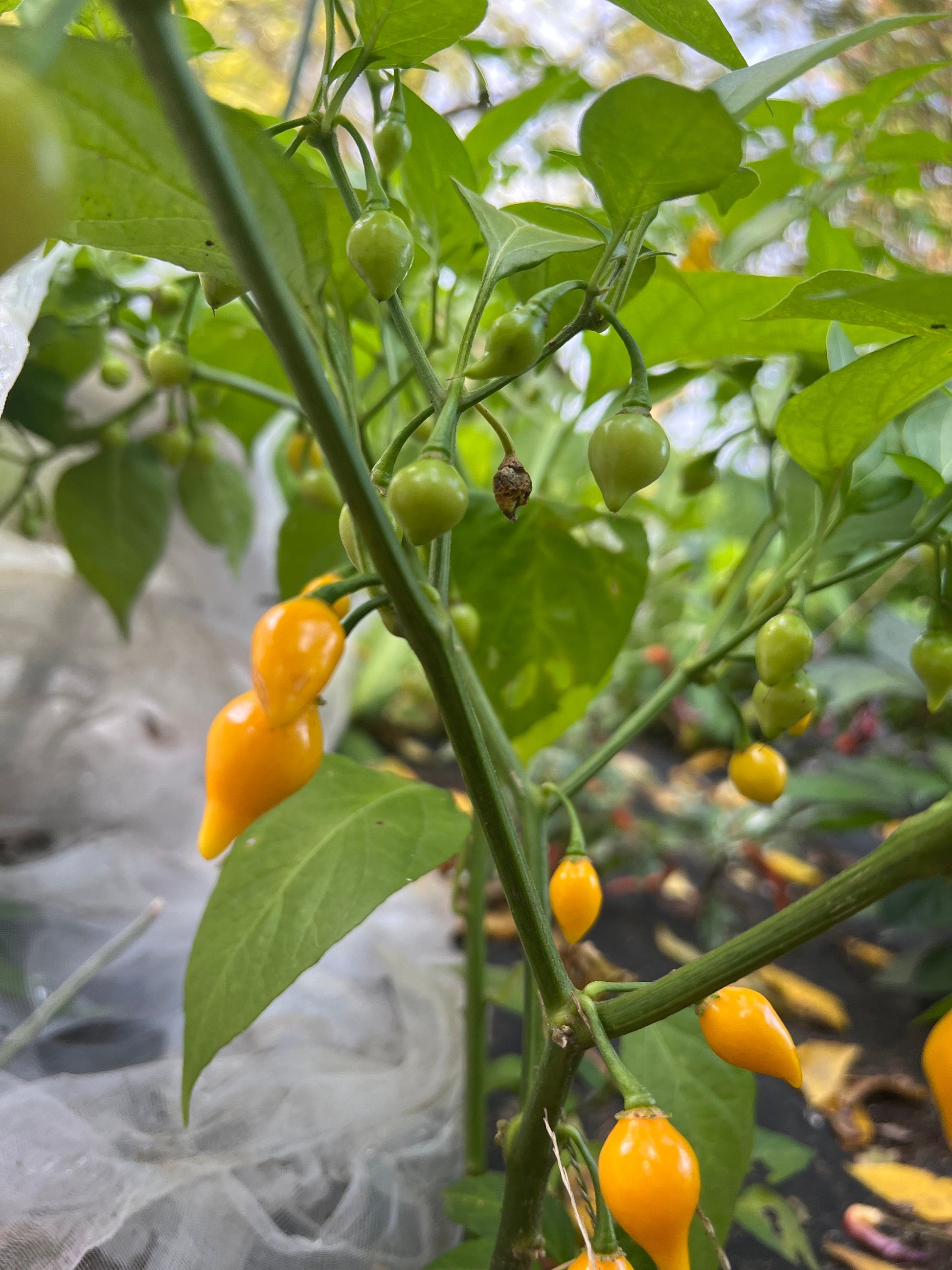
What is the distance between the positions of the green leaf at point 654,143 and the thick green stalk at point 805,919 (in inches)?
7.0

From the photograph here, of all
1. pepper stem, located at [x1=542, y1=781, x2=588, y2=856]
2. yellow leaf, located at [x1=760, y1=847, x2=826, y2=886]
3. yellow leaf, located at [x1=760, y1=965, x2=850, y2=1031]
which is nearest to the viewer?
pepper stem, located at [x1=542, y1=781, x2=588, y2=856]

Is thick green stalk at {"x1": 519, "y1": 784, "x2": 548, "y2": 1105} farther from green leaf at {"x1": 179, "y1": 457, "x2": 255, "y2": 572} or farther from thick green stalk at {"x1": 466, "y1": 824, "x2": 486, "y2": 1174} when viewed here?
green leaf at {"x1": 179, "y1": 457, "x2": 255, "y2": 572}

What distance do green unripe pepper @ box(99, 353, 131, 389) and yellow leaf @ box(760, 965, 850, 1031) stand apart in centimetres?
71

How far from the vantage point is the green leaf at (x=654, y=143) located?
0.22m

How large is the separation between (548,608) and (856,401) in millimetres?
202

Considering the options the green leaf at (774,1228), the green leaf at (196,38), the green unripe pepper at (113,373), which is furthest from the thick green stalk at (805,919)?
the green unripe pepper at (113,373)

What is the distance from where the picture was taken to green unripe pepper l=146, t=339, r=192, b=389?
0.47 m

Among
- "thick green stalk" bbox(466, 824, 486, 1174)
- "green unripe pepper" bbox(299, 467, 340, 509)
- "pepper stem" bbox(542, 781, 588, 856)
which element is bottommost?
"thick green stalk" bbox(466, 824, 486, 1174)

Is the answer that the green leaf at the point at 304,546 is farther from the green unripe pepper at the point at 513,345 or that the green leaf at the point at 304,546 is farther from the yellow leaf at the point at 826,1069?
the yellow leaf at the point at 826,1069

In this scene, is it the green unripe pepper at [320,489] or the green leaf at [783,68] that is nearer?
the green leaf at [783,68]

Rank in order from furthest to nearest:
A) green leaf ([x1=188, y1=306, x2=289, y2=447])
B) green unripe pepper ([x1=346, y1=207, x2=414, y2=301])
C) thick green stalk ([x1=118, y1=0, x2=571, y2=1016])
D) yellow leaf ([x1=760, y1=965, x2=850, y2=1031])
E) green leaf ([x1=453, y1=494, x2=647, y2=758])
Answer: yellow leaf ([x1=760, y1=965, x2=850, y2=1031]) → green leaf ([x1=188, y1=306, x2=289, y2=447]) → green leaf ([x1=453, y1=494, x2=647, y2=758]) → green unripe pepper ([x1=346, y1=207, x2=414, y2=301]) → thick green stalk ([x1=118, y1=0, x2=571, y2=1016])

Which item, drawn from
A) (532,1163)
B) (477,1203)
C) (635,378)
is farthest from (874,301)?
(477,1203)

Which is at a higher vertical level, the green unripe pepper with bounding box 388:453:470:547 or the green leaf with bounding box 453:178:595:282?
the green leaf with bounding box 453:178:595:282

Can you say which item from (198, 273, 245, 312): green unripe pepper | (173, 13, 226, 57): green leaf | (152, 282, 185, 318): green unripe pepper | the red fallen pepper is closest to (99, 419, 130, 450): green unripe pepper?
(152, 282, 185, 318): green unripe pepper
